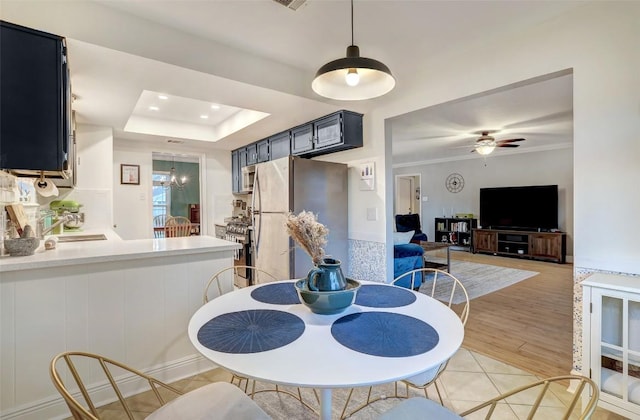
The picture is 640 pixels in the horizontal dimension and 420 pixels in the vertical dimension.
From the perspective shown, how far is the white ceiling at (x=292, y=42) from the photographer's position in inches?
75.9

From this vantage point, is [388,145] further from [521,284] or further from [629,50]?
[521,284]

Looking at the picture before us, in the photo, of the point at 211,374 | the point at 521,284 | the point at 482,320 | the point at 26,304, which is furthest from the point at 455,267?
the point at 26,304

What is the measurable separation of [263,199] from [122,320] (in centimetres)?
188

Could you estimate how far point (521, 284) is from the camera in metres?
4.55

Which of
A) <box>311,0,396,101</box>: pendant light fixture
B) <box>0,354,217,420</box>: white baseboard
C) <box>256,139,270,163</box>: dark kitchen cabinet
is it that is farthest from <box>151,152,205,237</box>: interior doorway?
<box>311,0,396,101</box>: pendant light fixture

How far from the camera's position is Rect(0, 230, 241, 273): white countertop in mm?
1596

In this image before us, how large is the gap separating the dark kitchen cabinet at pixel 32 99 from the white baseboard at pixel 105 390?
49.8 inches

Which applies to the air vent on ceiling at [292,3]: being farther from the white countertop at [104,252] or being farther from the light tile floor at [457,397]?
the light tile floor at [457,397]

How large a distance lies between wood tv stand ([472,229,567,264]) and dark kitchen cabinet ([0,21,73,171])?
296 inches

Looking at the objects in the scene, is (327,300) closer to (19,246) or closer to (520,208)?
(19,246)

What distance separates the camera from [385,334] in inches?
44.1

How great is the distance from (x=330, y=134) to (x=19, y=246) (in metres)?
2.65

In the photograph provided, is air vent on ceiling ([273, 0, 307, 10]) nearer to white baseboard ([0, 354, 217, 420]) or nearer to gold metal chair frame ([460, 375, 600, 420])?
gold metal chair frame ([460, 375, 600, 420])

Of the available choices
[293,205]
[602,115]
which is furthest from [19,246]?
[602,115]
